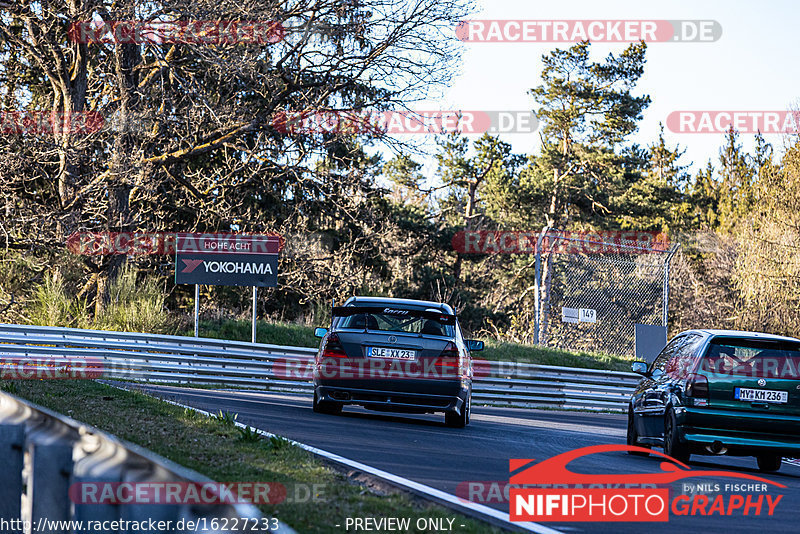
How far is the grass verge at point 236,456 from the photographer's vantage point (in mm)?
5891

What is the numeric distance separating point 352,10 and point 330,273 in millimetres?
6903

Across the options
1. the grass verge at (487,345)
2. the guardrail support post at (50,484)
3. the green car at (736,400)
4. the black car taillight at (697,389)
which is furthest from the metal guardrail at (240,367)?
the guardrail support post at (50,484)

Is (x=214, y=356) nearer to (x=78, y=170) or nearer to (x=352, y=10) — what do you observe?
(x=78, y=170)

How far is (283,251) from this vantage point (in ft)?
88.9

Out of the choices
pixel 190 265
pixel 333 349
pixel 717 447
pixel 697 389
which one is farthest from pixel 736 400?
pixel 190 265

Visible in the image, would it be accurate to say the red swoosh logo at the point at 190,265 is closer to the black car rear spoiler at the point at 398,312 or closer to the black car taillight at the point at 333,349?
the black car rear spoiler at the point at 398,312

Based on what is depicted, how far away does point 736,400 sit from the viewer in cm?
→ 1010

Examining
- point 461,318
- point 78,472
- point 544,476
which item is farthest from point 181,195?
point 78,472

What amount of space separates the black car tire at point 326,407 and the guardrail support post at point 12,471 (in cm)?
674

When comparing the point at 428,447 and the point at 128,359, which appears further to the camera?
the point at 128,359

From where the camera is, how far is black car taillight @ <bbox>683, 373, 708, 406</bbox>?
33.2 feet

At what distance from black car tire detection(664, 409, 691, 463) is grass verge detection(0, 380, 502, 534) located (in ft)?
13.0

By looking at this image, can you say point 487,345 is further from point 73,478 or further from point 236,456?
point 73,478

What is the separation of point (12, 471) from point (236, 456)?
1905 millimetres
